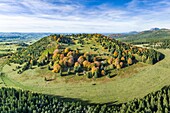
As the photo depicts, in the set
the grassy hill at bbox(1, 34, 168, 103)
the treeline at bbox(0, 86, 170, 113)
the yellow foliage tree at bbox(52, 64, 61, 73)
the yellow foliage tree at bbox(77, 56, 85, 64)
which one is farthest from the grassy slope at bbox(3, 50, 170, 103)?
the yellow foliage tree at bbox(77, 56, 85, 64)

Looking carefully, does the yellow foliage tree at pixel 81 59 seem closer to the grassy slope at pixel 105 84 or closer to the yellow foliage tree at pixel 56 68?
the yellow foliage tree at pixel 56 68

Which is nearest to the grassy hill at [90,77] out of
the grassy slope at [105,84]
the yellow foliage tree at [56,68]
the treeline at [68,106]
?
the grassy slope at [105,84]

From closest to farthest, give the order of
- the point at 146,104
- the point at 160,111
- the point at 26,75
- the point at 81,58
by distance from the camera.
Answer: the point at 160,111, the point at 146,104, the point at 26,75, the point at 81,58

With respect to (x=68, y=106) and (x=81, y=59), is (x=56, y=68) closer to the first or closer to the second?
(x=81, y=59)

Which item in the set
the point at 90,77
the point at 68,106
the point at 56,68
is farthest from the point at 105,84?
the point at 68,106

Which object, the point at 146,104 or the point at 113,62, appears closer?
the point at 146,104

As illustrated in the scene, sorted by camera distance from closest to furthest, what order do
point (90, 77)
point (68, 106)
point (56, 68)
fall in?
point (68, 106), point (90, 77), point (56, 68)

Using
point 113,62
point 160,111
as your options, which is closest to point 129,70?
point 113,62

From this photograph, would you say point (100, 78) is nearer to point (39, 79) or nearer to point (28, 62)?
point (39, 79)
